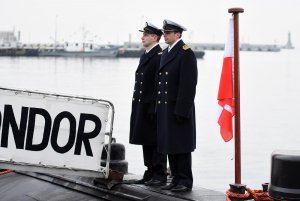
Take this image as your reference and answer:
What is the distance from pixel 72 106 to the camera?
709cm

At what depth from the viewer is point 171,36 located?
23.6 feet

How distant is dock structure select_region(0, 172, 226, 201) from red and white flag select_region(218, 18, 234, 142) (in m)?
0.79

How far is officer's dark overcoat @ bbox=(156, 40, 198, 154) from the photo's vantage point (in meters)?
6.88

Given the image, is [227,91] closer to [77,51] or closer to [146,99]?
[146,99]

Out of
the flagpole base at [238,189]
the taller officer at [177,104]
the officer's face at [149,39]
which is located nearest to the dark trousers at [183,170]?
the taller officer at [177,104]

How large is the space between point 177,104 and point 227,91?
64 cm

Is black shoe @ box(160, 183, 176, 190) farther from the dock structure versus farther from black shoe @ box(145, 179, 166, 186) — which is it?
black shoe @ box(145, 179, 166, 186)

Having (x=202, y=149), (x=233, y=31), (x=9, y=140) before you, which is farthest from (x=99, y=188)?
(x=202, y=149)

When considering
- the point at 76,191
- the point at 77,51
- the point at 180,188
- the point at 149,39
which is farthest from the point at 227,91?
the point at 77,51

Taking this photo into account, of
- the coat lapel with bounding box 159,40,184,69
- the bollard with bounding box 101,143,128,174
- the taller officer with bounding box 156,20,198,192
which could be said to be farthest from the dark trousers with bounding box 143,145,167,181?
the coat lapel with bounding box 159,40,184,69

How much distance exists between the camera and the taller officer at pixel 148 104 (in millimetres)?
7562

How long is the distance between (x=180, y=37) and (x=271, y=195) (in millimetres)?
2253

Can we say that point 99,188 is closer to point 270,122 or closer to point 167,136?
point 167,136

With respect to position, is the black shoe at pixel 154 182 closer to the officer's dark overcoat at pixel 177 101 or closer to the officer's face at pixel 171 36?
the officer's dark overcoat at pixel 177 101
